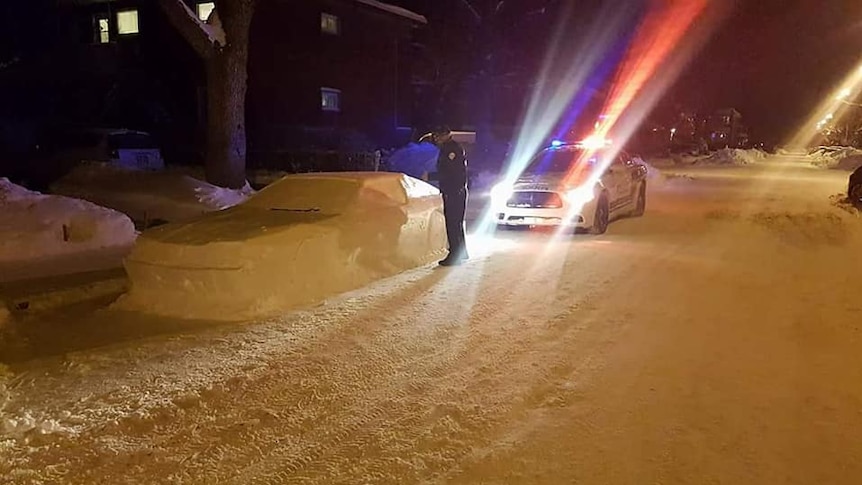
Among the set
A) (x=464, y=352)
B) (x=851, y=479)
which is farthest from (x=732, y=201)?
(x=851, y=479)

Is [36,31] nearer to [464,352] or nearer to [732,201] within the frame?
[732,201]

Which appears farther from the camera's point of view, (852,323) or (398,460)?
(852,323)

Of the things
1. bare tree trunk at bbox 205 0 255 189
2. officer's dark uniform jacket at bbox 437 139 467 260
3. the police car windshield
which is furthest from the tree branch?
officer's dark uniform jacket at bbox 437 139 467 260

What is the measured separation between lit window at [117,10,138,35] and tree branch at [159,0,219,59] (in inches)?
439

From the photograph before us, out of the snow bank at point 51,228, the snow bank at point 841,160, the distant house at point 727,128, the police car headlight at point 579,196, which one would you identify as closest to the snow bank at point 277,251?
the snow bank at point 51,228

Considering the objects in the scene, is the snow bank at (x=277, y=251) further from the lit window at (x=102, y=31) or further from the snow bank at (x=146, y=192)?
the lit window at (x=102, y=31)

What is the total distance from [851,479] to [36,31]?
103 ft

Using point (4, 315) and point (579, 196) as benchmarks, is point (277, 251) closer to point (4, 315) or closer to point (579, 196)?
point (4, 315)

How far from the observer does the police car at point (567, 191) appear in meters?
12.3

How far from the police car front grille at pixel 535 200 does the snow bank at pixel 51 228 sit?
6372 millimetres

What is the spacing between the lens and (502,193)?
1278 centimetres

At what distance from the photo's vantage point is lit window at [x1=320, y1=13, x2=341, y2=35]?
26562 mm

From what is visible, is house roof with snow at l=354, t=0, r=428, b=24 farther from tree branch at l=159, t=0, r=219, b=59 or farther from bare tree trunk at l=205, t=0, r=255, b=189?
tree branch at l=159, t=0, r=219, b=59

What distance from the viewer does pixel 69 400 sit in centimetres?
503
